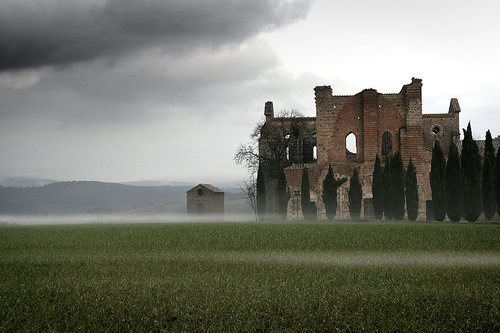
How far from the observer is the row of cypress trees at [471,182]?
27.5 meters

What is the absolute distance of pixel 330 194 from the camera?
3606 centimetres

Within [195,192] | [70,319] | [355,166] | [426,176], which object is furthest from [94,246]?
[195,192]

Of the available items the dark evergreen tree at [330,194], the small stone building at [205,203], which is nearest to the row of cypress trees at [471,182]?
the dark evergreen tree at [330,194]

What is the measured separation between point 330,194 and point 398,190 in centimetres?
568

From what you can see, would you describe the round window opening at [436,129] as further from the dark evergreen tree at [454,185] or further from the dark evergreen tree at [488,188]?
the dark evergreen tree at [488,188]

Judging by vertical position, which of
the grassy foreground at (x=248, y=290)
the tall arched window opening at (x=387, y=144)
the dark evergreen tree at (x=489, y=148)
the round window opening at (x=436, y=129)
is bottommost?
the grassy foreground at (x=248, y=290)

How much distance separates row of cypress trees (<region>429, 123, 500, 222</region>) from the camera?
27484mm

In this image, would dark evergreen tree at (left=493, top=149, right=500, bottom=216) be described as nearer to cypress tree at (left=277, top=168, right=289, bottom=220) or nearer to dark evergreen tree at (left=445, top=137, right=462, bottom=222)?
dark evergreen tree at (left=445, top=137, right=462, bottom=222)

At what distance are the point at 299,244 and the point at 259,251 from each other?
1969mm

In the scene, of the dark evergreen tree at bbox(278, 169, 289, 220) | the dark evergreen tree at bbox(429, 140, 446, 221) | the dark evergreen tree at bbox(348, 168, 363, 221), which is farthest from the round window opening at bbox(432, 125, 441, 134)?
the dark evergreen tree at bbox(429, 140, 446, 221)

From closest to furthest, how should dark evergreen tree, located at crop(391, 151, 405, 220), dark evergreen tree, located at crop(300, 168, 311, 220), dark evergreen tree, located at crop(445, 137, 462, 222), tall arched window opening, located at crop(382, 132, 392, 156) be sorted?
dark evergreen tree, located at crop(445, 137, 462, 222) < dark evergreen tree, located at crop(391, 151, 405, 220) < dark evergreen tree, located at crop(300, 168, 311, 220) < tall arched window opening, located at crop(382, 132, 392, 156)

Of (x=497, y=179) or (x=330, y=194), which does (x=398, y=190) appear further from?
(x=497, y=179)

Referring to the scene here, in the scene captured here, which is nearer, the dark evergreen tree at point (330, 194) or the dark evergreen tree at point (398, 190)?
the dark evergreen tree at point (398, 190)

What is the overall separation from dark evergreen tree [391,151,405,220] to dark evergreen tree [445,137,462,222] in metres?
3.64
